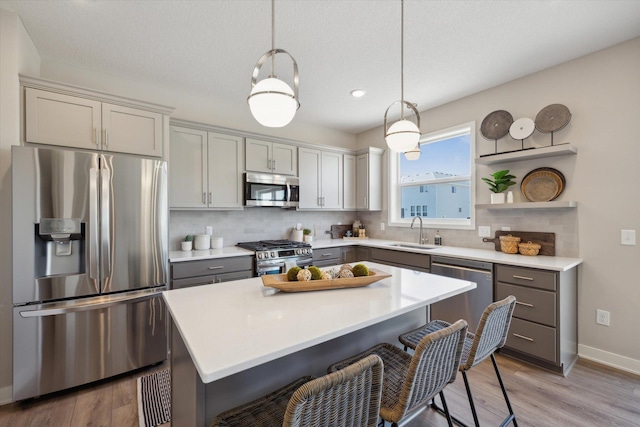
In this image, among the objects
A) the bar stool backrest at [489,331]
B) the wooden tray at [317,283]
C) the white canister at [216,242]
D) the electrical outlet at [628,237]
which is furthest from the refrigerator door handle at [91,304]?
the electrical outlet at [628,237]

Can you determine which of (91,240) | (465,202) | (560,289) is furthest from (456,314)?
(91,240)

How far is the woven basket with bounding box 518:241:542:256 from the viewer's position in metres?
2.80

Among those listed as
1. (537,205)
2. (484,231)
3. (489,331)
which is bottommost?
(489,331)

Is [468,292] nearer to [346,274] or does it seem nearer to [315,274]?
[346,274]

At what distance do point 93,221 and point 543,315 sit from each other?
3.62 m

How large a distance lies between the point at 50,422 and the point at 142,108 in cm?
239

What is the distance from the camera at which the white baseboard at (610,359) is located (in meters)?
2.37

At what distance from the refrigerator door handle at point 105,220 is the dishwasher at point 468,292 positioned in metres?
3.01

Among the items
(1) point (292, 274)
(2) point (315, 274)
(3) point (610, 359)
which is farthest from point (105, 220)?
(3) point (610, 359)

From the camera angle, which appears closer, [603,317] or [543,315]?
[543,315]

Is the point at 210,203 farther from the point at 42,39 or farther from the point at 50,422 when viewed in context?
the point at 50,422

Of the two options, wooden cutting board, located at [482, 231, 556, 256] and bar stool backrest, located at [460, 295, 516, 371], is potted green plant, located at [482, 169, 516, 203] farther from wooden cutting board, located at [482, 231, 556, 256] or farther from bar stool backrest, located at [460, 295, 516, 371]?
bar stool backrest, located at [460, 295, 516, 371]

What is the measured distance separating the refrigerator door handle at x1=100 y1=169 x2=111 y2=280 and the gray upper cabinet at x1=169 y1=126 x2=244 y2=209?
2.60ft

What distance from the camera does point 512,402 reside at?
2031 millimetres
